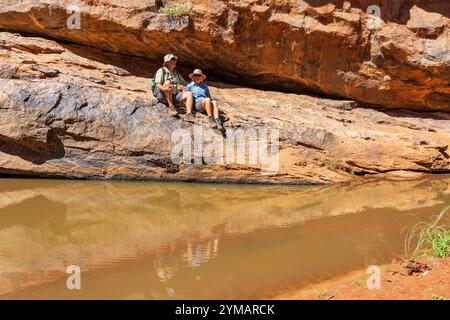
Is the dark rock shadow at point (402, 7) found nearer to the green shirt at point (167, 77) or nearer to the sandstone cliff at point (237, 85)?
the sandstone cliff at point (237, 85)

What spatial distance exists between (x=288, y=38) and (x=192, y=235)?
536cm

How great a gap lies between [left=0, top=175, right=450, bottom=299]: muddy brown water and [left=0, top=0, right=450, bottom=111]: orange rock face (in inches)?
116

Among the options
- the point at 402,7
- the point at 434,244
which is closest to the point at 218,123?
the point at 434,244

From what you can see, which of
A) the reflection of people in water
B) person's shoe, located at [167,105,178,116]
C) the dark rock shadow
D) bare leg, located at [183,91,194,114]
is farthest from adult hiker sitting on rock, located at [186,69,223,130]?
the dark rock shadow

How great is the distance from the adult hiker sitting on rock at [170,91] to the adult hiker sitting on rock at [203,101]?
183 millimetres

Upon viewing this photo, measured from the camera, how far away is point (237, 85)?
9.73 metres

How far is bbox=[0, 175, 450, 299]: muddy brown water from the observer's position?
374 centimetres

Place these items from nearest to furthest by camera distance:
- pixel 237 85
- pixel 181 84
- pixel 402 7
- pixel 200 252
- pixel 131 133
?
pixel 200 252
pixel 131 133
pixel 181 84
pixel 402 7
pixel 237 85

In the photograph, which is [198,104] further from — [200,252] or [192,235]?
[200,252]

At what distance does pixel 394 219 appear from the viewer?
5605 millimetres

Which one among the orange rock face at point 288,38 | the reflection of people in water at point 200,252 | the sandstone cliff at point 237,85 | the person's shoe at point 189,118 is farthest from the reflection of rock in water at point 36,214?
the orange rock face at point 288,38

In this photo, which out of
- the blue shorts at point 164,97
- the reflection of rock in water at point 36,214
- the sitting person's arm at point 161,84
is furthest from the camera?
the blue shorts at point 164,97

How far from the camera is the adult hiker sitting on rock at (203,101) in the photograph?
25.6ft

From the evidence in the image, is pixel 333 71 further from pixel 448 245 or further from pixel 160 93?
pixel 448 245
